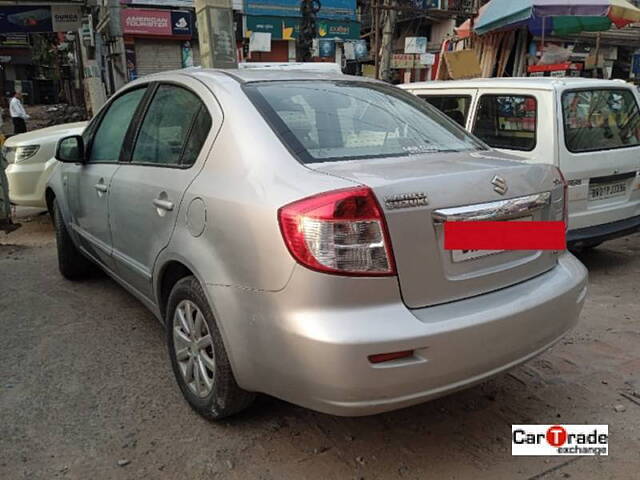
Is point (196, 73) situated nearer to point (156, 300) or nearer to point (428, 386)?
point (156, 300)

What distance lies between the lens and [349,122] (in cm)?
265

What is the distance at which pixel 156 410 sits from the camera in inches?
108

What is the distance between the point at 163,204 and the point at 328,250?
3.61 ft

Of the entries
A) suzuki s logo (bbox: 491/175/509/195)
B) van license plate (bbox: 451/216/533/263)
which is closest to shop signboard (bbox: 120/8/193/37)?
suzuki s logo (bbox: 491/175/509/195)

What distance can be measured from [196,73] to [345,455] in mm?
2051

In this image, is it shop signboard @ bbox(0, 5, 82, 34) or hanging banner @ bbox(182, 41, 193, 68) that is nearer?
shop signboard @ bbox(0, 5, 82, 34)

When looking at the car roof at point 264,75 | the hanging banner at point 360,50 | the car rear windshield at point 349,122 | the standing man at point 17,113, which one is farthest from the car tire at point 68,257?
the hanging banner at point 360,50

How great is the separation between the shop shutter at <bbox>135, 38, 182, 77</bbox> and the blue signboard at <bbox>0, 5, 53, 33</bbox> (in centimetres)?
910

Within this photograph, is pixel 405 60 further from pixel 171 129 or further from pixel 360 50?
pixel 171 129

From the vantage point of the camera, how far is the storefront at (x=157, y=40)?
67.5 ft

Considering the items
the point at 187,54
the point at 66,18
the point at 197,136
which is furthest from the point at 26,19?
the point at 197,136

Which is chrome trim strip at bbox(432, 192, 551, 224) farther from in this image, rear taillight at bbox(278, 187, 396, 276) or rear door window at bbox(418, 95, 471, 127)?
rear door window at bbox(418, 95, 471, 127)
